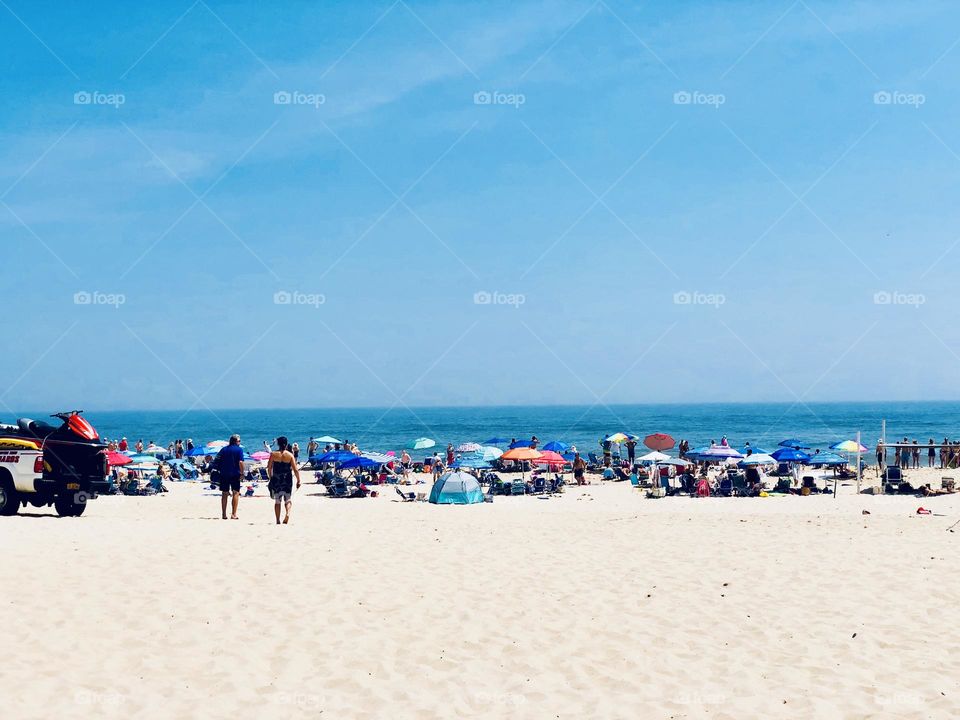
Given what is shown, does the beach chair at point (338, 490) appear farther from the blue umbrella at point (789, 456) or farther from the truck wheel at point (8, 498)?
the blue umbrella at point (789, 456)

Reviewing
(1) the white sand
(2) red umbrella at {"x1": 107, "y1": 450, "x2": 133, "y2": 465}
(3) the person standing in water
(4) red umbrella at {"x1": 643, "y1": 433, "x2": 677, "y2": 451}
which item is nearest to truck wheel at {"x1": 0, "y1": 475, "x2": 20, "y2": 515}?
(1) the white sand

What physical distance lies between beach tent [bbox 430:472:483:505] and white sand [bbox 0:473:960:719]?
8541 mm

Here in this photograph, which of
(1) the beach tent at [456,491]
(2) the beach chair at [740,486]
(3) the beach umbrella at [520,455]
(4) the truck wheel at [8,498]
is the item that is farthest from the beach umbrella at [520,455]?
(4) the truck wheel at [8,498]

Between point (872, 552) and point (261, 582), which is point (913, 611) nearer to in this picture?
point (872, 552)

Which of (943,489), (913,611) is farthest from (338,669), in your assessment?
(943,489)

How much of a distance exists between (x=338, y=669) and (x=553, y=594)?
11.4ft

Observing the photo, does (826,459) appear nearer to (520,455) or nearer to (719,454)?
(719,454)

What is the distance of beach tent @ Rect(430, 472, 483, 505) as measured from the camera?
78.2ft

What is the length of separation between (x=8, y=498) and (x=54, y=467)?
1159 mm

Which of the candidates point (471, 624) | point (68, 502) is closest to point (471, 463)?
point (68, 502)

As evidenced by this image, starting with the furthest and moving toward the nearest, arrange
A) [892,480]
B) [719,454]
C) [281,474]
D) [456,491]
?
[719,454] < [892,480] < [456,491] < [281,474]

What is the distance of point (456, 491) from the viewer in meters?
23.9

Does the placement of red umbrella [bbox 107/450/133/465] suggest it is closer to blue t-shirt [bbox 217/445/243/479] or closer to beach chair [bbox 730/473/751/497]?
blue t-shirt [bbox 217/445/243/479]

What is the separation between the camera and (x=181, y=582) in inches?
403
